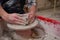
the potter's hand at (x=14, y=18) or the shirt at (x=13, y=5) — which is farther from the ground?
the shirt at (x=13, y=5)

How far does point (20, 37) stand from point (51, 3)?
115 cm

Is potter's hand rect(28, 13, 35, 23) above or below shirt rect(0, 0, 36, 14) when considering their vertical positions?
below

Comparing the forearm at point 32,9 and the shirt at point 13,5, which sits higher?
the shirt at point 13,5

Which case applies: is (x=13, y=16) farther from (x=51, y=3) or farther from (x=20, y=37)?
(x=51, y=3)

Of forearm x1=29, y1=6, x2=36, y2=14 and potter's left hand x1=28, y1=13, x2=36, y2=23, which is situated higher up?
forearm x1=29, y1=6, x2=36, y2=14

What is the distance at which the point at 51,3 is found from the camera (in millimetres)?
1910

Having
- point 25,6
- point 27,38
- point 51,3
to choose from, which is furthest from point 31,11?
point 51,3

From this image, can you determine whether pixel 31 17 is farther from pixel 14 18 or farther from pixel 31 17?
pixel 14 18

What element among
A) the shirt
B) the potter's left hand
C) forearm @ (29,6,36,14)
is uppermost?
the shirt

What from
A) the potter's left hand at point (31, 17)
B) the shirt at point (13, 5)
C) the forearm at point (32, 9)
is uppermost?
the shirt at point (13, 5)

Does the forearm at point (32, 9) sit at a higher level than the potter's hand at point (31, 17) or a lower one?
higher

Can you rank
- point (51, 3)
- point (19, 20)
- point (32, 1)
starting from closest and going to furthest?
1. point (19, 20)
2. point (32, 1)
3. point (51, 3)

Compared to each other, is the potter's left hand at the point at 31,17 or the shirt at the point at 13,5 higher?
the shirt at the point at 13,5

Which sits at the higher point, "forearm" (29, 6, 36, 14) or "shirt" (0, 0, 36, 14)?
"shirt" (0, 0, 36, 14)
